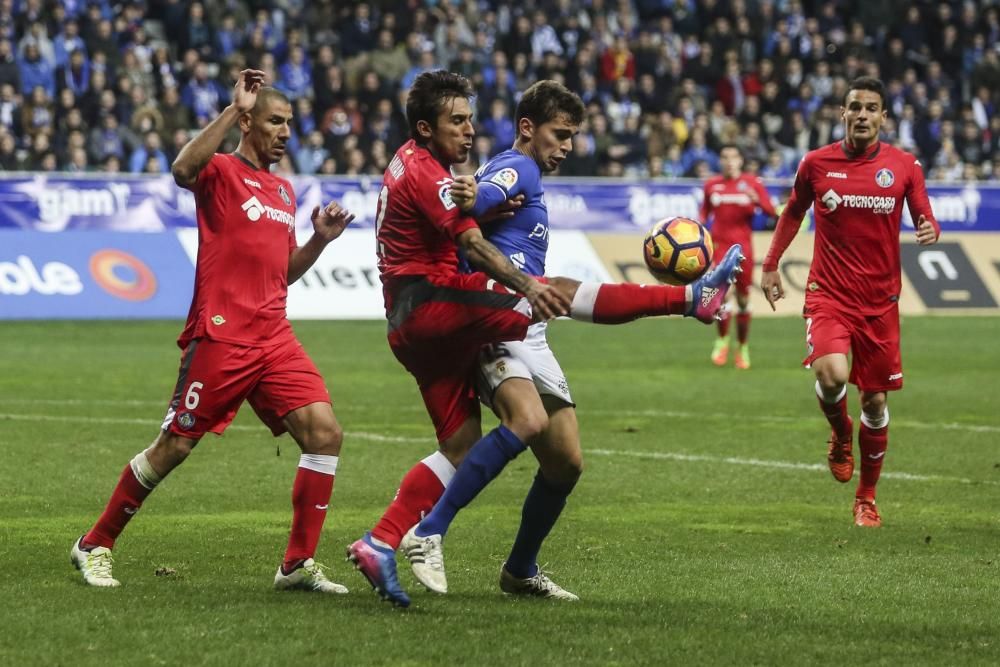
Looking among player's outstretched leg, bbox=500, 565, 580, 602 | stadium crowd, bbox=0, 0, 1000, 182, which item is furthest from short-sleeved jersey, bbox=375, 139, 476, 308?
stadium crowd, bbox=0, 0, 1000, 182

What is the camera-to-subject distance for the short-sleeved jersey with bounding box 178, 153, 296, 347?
6.86 meters

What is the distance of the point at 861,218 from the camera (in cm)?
950

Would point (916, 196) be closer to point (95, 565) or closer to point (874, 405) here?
point (874, 405)

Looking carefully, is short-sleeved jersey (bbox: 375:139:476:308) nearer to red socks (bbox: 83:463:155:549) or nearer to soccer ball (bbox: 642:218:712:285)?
soccer ball (bbox: 642:218:712:285)

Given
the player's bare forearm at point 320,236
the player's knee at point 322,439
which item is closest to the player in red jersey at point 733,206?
the player's bare forearm at point 320,236

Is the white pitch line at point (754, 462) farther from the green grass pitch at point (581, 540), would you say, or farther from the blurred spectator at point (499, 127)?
the blurred spectator at point (499, 127)

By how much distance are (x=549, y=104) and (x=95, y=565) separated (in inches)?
104

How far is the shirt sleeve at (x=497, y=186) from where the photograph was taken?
6.39m

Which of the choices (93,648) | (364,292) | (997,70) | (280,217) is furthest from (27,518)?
(997,70)

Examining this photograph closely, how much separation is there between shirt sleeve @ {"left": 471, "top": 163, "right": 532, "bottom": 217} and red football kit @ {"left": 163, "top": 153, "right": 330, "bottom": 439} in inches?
39.9

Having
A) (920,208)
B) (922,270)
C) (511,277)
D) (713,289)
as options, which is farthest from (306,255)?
(922,270)

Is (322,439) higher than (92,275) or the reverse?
higher

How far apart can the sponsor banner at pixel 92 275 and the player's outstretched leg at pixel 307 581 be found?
15.6m

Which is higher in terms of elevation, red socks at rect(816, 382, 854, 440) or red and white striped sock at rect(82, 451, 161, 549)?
red and white striped sock at rect(82, 451, 161, 549)
